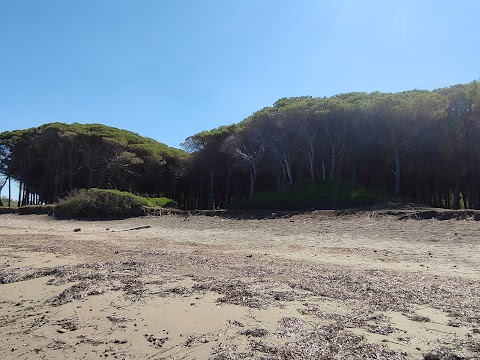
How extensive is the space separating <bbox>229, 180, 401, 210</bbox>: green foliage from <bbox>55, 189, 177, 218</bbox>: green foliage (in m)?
7.57

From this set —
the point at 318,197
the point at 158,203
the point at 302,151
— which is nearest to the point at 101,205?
the point at 158,203

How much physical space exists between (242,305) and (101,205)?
25.5 meters

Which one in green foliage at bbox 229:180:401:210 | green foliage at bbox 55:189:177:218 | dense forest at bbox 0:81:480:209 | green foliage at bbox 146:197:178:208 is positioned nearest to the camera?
green foliage at bbox 229:180:401:210

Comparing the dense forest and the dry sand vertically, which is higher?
the dense forest

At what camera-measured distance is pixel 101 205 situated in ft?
92.2

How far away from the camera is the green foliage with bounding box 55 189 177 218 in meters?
27.9

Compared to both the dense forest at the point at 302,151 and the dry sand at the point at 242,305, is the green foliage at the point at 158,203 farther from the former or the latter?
the dry sand at the point at 242,305

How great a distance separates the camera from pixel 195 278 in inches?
267

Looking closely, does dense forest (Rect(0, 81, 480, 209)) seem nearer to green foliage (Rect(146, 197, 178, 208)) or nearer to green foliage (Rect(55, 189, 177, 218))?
green foliage (Rect(146, 197, 178, 208))

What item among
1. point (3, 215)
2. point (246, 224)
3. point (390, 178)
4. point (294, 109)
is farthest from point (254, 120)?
point (3, 215)

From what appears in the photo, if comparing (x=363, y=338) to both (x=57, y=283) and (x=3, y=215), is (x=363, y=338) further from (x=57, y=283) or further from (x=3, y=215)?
(x=3, y=215)

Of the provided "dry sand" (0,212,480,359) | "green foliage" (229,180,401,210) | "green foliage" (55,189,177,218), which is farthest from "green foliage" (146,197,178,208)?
"dry sand" (0,212,480,359)

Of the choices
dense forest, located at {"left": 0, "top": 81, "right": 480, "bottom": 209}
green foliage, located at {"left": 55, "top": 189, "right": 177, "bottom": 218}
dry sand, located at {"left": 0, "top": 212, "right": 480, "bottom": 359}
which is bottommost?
dry sand, located at {"left": 0, "top": 212, "right": 480, "bottom": 359}

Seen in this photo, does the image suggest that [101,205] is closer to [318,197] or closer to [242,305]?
[318,197]
